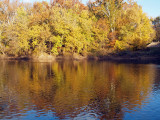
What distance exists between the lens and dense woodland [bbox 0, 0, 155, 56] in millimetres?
66938

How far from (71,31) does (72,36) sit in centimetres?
168

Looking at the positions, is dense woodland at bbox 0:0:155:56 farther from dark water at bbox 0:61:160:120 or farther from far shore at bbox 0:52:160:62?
dark water at bbox 0:61:160:120

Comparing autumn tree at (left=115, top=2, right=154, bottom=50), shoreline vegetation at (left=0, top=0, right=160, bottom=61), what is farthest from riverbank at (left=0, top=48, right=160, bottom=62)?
autumn tree at (left=115, top=2, right=154, bottom=50)

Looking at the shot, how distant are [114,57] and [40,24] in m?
28.2

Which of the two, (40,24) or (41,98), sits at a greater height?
(40,24)

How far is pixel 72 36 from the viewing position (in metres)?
68.4

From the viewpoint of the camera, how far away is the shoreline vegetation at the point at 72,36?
6700 cm

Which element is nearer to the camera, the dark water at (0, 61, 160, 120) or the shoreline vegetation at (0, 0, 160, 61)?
the dark water at (0, 61, 160, 120)

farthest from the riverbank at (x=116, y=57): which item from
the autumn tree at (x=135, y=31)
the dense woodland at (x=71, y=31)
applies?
the autumn tree at (x=135, y=31)

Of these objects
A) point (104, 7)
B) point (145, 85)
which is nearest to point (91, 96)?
point (145, 85)

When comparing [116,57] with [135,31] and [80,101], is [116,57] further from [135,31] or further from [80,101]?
[80,101]

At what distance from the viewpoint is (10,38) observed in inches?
2601

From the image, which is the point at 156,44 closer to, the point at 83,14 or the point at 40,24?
the point at 83,14

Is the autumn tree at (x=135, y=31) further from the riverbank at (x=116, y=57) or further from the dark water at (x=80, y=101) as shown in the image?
the dark water at (x=80, y=101)
